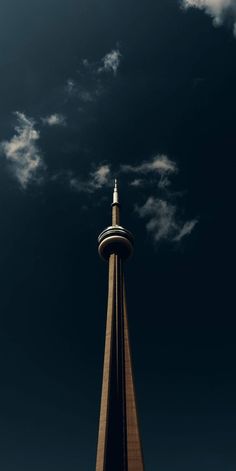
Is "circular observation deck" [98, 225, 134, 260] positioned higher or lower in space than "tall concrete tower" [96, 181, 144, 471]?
higher

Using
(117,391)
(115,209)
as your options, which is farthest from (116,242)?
(117,391)

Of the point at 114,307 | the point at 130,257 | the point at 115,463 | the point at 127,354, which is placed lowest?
the point at 115,463

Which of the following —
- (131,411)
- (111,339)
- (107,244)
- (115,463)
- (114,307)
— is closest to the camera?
(115,463)

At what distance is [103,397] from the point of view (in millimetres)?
57156

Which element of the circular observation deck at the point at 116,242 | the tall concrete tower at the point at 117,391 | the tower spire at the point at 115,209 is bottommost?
the tall concrete tower at the point at 117,391

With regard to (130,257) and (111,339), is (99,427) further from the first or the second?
(130,257)

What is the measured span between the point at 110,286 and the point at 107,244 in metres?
9.07

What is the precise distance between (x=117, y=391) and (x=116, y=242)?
26043mm

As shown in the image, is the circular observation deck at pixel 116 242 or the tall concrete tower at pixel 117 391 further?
the circular observation deck at pixel 116 242

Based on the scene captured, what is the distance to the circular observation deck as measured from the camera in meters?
74.8

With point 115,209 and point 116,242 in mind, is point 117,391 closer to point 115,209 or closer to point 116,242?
point 116,242

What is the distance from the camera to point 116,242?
74688mm

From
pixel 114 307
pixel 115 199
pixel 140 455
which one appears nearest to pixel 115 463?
pixel 140 455

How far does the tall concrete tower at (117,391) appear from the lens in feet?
177
